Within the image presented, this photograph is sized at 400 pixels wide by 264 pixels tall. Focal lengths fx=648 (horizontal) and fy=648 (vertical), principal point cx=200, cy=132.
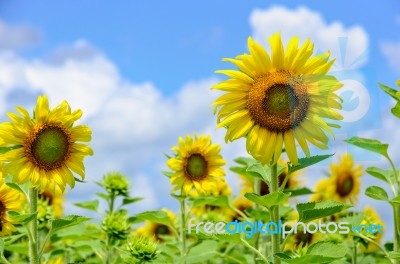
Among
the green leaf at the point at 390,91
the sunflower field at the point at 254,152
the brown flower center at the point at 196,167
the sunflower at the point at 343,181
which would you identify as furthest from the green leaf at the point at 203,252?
the sunflower at the point at 343,181

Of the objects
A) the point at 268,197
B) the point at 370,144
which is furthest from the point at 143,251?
the point at 370,144

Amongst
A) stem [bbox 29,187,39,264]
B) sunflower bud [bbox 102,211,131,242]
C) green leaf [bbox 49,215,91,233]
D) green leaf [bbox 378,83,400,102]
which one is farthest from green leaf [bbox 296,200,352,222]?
sunflower bud [bbox 102,211,131,242]

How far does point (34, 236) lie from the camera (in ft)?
9.20

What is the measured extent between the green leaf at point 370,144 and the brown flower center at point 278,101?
0.68 m

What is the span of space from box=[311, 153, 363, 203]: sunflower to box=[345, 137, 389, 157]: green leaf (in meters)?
2.17

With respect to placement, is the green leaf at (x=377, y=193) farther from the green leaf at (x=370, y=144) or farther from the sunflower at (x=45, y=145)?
the sunflower at (x=45, y=145)

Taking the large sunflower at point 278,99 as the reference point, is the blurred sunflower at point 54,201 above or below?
above

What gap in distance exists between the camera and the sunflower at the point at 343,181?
17.9ft

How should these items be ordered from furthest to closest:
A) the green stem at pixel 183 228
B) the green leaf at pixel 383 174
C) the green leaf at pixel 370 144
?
the green stem at pixel 183 228, the green leaf at pixel 383 174, the green leaf at pixel 370 144

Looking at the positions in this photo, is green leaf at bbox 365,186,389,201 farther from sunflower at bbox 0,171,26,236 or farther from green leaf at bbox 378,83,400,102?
sunflower at bbox 0,171,26,236

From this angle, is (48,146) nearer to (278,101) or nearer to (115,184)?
(278,101)

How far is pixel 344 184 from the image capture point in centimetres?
548

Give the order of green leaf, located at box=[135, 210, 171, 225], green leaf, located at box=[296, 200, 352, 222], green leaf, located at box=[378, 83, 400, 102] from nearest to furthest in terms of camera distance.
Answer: green leaf, located at box=[296, 200, 352, 222]
green leaf, located at box=[378, 83, 400, 102]
green leaf, located at box=[135, 210, 171, 225]

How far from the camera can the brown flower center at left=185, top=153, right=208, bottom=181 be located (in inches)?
162
